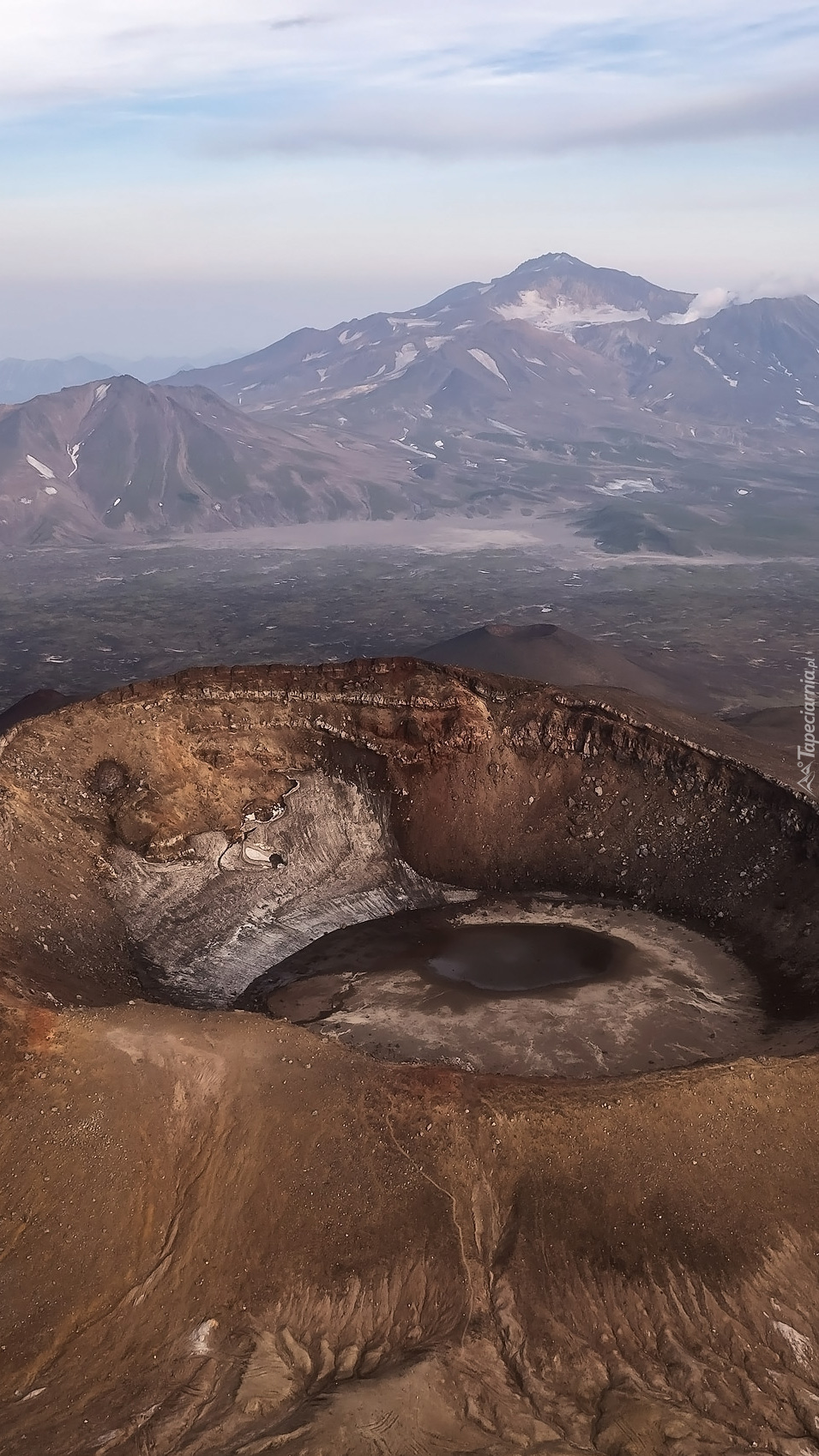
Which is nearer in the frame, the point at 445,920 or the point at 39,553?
the point at 445,920

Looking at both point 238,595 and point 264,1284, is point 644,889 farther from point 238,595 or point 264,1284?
point 238,595

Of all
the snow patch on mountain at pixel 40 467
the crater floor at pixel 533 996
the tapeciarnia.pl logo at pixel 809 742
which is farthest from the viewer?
the snow patch on mountain at pixel 40 467

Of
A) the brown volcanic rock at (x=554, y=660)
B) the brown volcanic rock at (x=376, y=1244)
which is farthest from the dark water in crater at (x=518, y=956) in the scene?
the brown volcanic rock at (x=554, y=660)

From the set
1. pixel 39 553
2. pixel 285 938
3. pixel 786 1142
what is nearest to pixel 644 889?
pixel 285 938

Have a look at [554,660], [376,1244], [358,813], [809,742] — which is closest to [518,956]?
[358,813]

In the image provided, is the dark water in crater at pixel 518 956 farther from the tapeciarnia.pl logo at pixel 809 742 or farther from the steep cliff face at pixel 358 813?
the tapeciarnia.pl logo at pixel 809 742

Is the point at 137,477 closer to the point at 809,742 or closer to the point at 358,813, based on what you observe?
the point at 809,742
